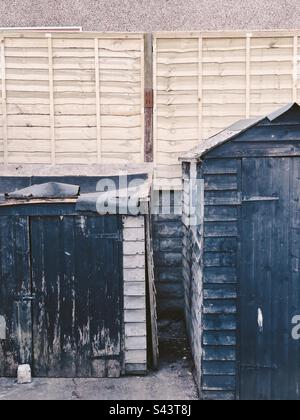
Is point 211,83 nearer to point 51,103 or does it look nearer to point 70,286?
point 51,103

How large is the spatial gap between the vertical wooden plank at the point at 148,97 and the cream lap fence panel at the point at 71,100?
0.29ft

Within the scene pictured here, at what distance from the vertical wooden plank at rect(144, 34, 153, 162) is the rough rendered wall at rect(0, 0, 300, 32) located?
1.34m

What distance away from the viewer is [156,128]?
29.0 feet

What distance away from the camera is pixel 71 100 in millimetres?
8875

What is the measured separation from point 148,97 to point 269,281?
14.6ft

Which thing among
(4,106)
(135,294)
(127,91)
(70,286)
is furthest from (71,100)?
(135,294)

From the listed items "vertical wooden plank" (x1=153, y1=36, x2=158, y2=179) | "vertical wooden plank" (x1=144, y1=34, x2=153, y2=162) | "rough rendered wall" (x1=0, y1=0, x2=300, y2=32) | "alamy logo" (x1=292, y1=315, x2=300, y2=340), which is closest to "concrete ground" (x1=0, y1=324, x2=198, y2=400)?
"alamy logo" (x1=292, y1=315, x2=300, y2=340)

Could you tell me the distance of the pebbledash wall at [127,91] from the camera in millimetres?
8695

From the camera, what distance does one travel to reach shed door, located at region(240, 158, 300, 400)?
224 inches

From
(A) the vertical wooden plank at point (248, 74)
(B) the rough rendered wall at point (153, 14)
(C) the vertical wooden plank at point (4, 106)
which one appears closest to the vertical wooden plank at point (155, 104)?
(B) the rough rendered wall at point (153, 14)
